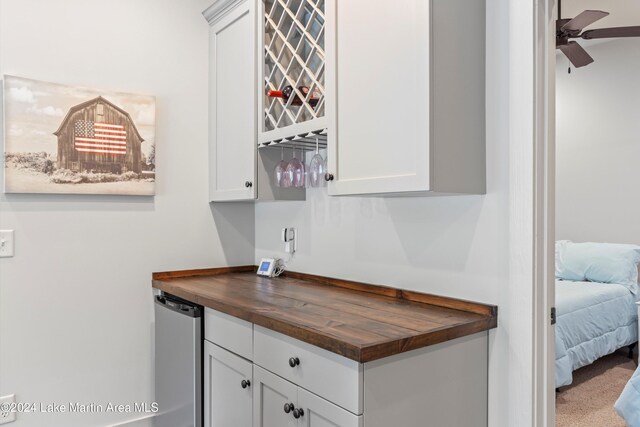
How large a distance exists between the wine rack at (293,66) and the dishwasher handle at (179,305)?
838 mm

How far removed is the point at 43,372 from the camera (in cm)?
230

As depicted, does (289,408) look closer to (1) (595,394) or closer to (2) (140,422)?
(2) (140,422)

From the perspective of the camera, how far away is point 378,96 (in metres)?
1.69

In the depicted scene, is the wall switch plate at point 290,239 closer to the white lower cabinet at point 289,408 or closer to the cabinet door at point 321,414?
the white lower cabinet at point 289,408

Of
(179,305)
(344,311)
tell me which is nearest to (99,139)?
(179,305)

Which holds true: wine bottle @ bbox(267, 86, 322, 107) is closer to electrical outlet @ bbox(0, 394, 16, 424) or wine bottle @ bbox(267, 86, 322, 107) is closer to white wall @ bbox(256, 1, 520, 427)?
white wall @ bbox(256, 1, 520, 427)

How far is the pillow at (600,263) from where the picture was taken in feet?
12.6

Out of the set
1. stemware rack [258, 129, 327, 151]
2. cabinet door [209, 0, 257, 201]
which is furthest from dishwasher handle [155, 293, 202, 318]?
stemware rack [258, 129, 327, 151]

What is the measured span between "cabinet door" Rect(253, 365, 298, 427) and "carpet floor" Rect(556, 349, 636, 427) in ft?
6.24

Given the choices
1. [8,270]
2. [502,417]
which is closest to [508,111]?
[502,417]

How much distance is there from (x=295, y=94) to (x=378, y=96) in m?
0.59

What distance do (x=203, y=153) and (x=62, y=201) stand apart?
78 centimetres

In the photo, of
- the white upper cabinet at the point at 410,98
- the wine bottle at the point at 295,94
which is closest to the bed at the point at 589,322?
the white upper cabinet at the point at 410,98

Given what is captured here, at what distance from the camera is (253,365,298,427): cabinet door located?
1586 millimetres
